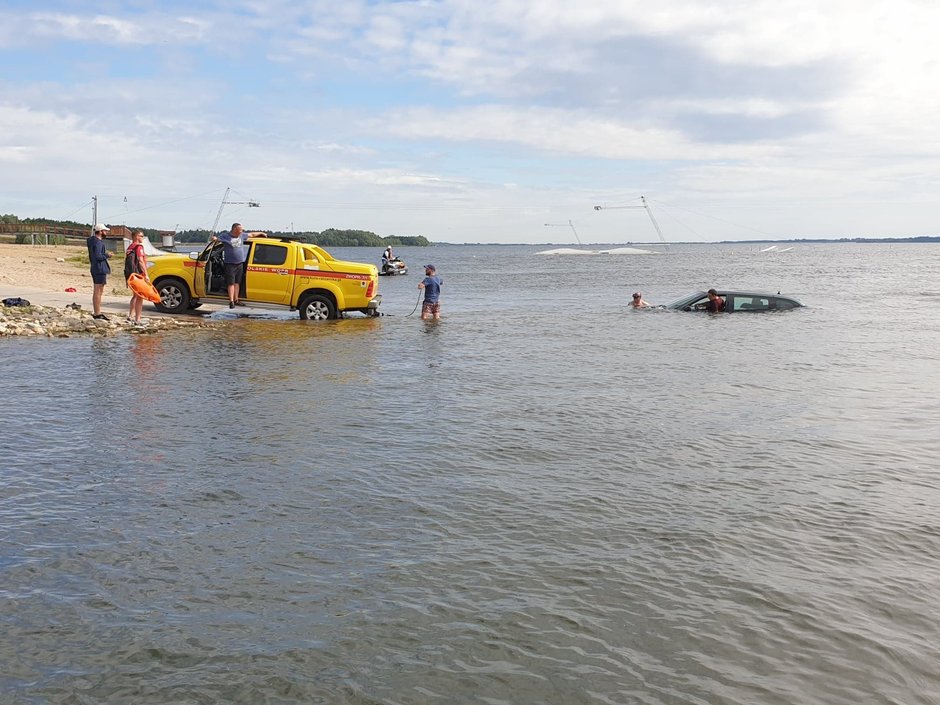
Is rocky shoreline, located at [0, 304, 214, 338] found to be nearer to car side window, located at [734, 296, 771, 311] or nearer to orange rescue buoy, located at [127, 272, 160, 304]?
orange rescue buoy, located at [127, 272, 160, 304]

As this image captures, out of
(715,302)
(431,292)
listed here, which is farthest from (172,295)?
(715,302)

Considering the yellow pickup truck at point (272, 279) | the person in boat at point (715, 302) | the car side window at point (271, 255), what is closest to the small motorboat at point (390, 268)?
the person in boat at point (715, 302)

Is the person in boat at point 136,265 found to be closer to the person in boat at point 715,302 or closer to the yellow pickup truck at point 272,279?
the yellow pickup truck at point 272,279

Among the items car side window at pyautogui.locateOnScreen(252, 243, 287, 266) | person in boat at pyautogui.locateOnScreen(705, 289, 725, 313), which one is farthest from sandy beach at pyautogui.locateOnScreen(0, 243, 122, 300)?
person in boat at pyautogui.locateOnScreen(705, 289, 725, 313)

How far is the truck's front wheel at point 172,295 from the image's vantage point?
20641 mm

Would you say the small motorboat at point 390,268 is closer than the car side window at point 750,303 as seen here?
No

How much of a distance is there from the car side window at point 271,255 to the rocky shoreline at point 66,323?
229cm

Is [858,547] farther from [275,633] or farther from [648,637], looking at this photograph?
[275,633]

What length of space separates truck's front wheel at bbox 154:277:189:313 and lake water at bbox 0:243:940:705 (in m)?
8.04

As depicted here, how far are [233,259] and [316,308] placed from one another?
2.42m

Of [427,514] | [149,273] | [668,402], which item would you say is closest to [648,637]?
[427,514]

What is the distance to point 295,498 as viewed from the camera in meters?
6.77

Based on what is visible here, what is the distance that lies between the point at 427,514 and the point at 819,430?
5618mm

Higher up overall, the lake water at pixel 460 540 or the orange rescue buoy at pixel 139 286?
the orange rescue buoy at pixel 139 286
